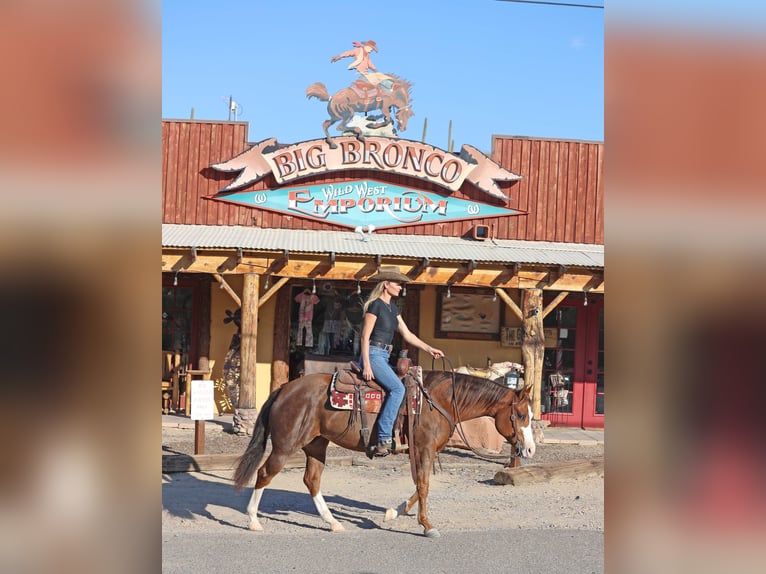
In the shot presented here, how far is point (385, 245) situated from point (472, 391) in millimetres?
6535

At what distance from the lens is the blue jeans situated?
7047 millimetres

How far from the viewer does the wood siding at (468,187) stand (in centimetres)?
1478

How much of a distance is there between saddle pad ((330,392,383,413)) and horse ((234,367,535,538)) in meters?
0.09

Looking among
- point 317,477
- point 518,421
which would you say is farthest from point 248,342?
point 518,421

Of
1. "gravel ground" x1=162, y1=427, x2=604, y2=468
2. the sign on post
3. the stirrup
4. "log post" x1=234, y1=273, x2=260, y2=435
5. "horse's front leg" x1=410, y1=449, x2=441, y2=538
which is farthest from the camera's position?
"log post" x1=234, y1=273, x2=260, y2=435

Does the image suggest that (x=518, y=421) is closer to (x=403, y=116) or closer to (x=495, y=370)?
(x=495, y=370)

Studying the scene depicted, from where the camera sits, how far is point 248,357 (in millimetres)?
12727

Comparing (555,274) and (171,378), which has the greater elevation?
(555,274)

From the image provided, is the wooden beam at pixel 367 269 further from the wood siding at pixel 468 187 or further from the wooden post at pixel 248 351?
the wood siding at pixel 468 187

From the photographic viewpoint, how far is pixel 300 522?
7.43 meters

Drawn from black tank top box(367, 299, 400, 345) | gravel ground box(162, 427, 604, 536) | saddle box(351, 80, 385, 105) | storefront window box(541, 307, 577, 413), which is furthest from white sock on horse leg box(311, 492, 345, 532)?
saddle box(351, 80, 385, 105)

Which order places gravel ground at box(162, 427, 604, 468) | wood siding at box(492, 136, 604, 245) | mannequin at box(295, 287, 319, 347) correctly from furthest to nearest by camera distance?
wood siding at box(492, 136, 604, 245)
mannequin at box(295, 287, 319, 347)
gravel ground at box(162, 427, 604, 468)

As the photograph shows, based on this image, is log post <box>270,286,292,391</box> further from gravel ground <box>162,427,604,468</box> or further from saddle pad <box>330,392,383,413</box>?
saddle pad <box>330,392,383,413</box>
